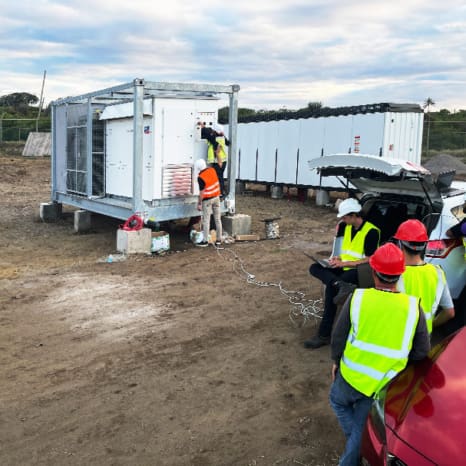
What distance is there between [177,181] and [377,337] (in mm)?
8548

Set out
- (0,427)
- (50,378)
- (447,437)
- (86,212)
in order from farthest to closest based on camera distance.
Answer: (86,212) → (50,378) → (0,427) → (447,437)

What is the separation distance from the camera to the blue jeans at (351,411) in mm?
3207

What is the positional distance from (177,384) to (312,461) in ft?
5.20

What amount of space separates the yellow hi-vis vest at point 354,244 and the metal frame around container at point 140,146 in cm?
562

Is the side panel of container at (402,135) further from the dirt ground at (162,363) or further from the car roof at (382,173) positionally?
the car roof at (382,173)

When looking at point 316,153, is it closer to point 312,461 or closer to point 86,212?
point 86,212

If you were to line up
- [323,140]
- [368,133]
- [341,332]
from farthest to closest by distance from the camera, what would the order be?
1. [323,140]
2. [368,133]
3. [341,332]

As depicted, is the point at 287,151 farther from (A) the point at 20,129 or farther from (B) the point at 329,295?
(A) the point at 20,129

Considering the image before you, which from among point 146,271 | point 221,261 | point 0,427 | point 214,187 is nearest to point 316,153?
point 214,187

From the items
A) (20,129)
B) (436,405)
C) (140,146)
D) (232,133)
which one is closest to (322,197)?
(232,133)

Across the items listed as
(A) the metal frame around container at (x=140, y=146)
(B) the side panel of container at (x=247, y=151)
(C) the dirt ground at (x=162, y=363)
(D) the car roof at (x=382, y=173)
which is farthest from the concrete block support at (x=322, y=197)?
(D) the car roof at (x=382, y=173)

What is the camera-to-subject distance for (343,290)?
524 cm

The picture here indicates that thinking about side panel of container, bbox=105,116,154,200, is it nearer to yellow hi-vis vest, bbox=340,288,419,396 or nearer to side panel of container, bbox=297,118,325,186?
side panel of container, bbox=297,118,325,186

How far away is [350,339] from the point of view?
3236 millimetres
